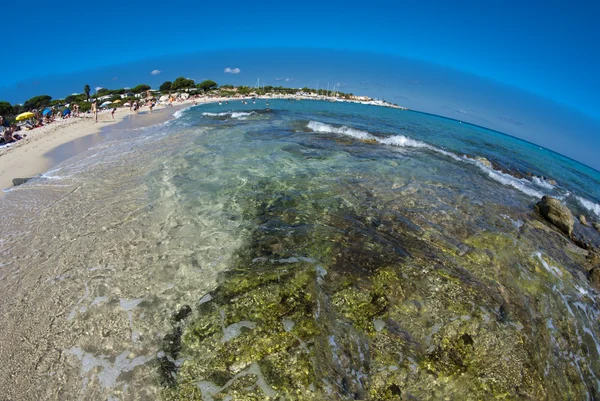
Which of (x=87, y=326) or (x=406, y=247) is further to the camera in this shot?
(x=406, y=247)

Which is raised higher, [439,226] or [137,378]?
[439,226]

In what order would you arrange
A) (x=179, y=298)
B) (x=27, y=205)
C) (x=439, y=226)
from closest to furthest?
1. (x=179, y=298)
2. (x=439, y=226)
3. (x=27, y=205)

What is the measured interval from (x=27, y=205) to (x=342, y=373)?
38.4 ft

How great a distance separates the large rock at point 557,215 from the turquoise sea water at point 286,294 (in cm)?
55

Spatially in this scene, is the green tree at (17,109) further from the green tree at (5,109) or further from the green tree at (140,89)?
the green tree at (140,89)

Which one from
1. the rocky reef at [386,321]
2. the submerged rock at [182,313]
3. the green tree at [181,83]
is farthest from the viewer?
the green tree at [181,83]

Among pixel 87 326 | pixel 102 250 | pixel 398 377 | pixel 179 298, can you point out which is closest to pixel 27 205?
pixel 102 250

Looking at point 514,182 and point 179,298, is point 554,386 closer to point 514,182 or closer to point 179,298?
point 179,298

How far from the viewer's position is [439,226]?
27.8ft

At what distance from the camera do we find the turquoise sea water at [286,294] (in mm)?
4168

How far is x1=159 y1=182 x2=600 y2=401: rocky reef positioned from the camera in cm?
409

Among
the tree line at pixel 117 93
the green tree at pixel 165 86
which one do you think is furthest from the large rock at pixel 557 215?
the green tree at pixel 165 86

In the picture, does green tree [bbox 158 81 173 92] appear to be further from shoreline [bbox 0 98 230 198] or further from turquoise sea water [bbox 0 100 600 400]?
turquoise sea water [bbox 0 100 600 400]

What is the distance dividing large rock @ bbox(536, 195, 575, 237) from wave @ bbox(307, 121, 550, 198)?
3.84 meters
